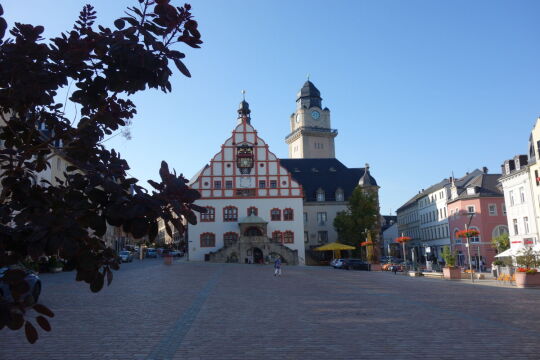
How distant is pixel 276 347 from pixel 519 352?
439 centimetres

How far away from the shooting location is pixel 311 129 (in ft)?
318

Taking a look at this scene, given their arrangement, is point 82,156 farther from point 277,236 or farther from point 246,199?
point 277,236

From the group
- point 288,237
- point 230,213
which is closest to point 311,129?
point 288,237

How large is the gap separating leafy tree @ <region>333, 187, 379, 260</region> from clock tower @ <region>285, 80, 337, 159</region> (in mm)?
32738

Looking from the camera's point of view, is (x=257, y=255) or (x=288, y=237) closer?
(x=257, y=255)

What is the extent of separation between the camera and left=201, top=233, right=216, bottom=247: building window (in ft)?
200

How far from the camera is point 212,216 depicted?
6112 centimetres

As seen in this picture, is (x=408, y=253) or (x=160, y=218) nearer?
(x=160, y=218)

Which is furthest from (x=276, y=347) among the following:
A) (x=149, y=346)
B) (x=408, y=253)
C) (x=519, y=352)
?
(x=408, y=253)

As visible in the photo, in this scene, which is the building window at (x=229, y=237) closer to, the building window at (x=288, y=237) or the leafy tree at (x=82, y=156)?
the building window at (x=288, y=237)


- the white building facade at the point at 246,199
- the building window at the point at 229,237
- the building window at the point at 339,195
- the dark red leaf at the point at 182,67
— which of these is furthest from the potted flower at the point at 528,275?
the building window at the point at 339,195

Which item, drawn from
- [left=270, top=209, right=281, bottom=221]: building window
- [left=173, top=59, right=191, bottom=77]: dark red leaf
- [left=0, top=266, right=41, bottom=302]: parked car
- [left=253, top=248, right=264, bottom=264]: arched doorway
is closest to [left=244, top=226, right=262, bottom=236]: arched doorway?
[left=253, top=248, right=264, bottom=264]: arched doorway

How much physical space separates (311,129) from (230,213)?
40427mm

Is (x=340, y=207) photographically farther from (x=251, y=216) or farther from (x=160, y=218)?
(x=160, y=218)
